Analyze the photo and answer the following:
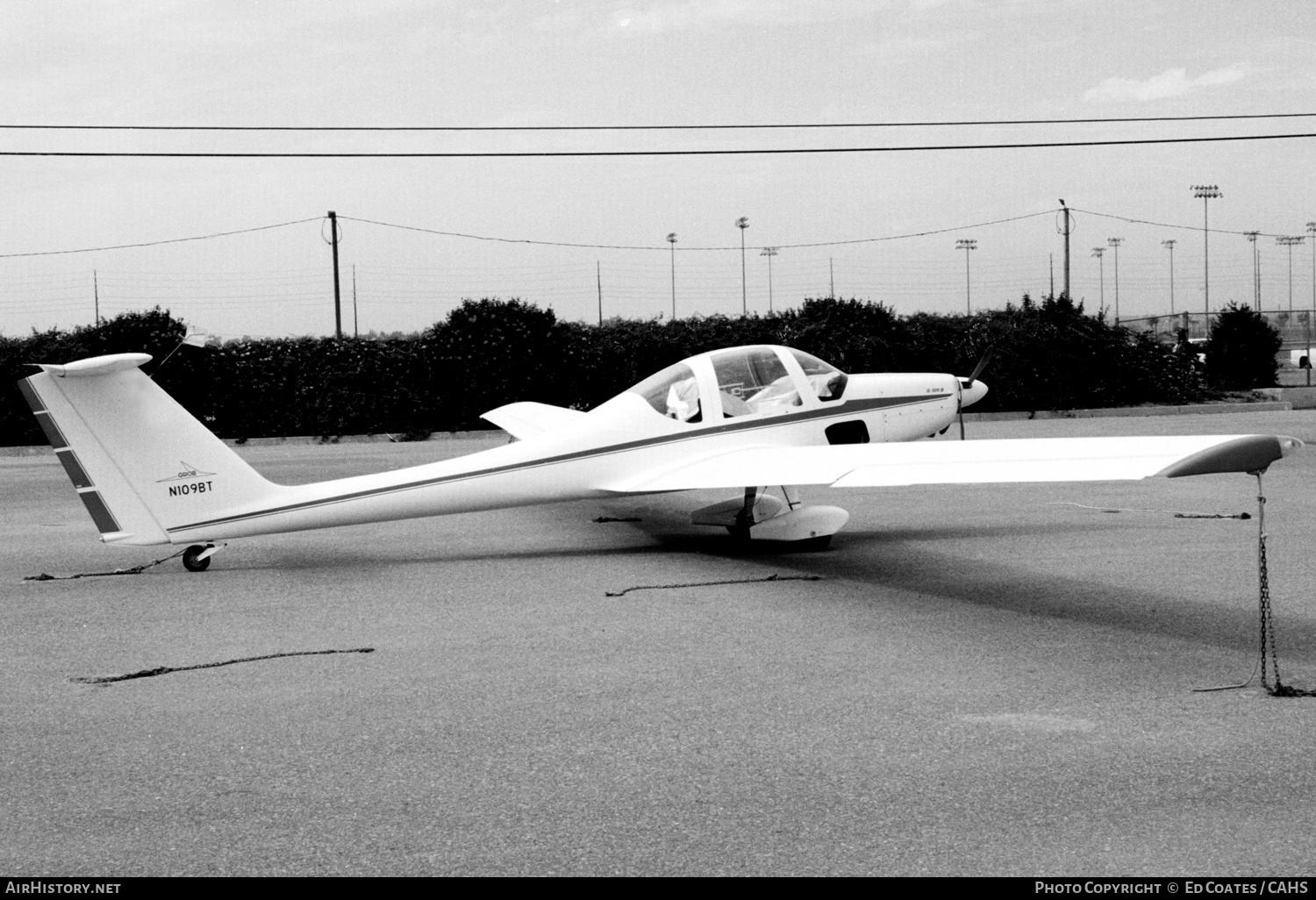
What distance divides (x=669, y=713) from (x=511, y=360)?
24.9m

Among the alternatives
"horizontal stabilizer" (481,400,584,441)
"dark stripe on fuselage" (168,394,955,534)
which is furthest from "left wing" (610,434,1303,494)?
"horizontal stabilizer" (481,400,584,441)

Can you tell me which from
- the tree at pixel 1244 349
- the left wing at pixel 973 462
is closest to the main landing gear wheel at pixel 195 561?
the left wing at pixel 973 462

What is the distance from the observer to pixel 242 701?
666cm

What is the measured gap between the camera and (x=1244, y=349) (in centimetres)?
4609

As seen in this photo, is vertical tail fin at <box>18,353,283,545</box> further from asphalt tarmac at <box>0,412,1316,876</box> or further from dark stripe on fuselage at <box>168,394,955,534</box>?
asphalt tarmac at <box>0,412,1316,876</box>

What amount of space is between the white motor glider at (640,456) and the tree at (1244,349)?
35982 mm

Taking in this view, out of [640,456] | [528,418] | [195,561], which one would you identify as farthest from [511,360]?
[195,561]

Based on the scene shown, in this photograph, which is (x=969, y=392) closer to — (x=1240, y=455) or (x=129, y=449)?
(x=1240, y=455)

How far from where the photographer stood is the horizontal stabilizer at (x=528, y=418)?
16.4 meters

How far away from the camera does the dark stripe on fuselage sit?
35.2ft

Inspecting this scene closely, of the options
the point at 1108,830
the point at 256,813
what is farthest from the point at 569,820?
the point at 1108,830

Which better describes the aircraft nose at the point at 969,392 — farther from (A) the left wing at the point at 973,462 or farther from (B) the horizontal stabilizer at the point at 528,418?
(B) the horizontal stabilizer at the point at 528,418

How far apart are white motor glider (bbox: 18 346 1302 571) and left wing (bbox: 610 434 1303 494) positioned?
26 millimetres
